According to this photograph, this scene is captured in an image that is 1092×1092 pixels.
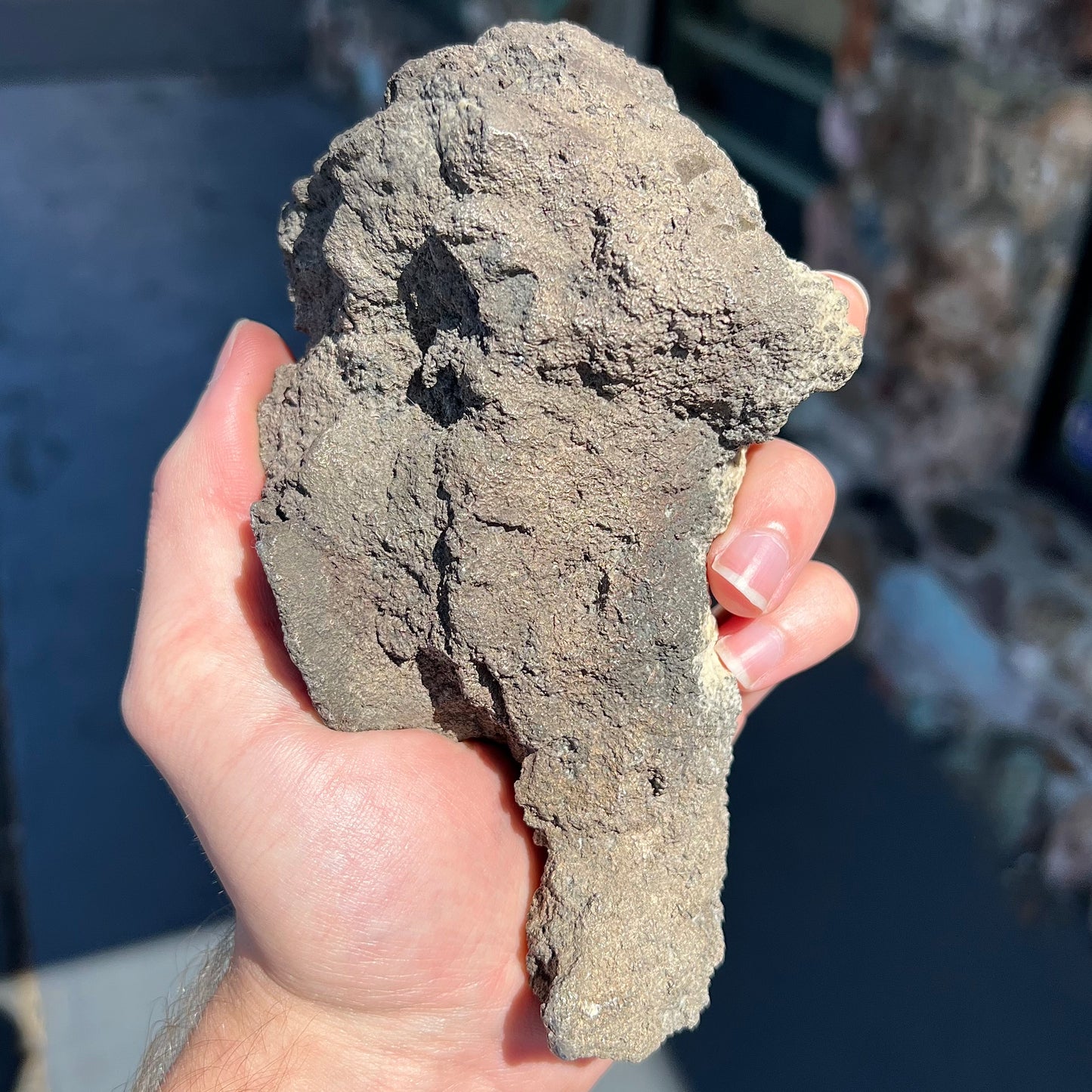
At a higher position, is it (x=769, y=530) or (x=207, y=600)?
(x=769, y=530)

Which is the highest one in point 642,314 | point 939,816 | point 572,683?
point 642,314

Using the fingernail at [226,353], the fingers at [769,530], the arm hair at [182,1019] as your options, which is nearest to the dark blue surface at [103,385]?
the arm hair at [182,1019]

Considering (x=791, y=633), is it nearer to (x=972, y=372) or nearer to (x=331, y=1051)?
(x=331, y=1051)

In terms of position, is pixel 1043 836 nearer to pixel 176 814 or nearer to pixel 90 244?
pixel 176 814

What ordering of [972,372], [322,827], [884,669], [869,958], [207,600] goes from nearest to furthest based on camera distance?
1. [322,827]
2. [207,600]
3. [869,958]
4. [972,372]
5. [884,669]

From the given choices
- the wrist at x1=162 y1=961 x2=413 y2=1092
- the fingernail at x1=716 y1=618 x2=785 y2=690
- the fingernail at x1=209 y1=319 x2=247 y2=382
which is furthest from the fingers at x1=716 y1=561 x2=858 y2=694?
the fingernail at x1=209 y1=319 x2=247 y2=382

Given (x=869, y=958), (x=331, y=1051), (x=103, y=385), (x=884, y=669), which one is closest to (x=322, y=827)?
(x=331, y=1051)

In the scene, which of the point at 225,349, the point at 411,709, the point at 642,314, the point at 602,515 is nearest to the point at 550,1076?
the point at 411,709
